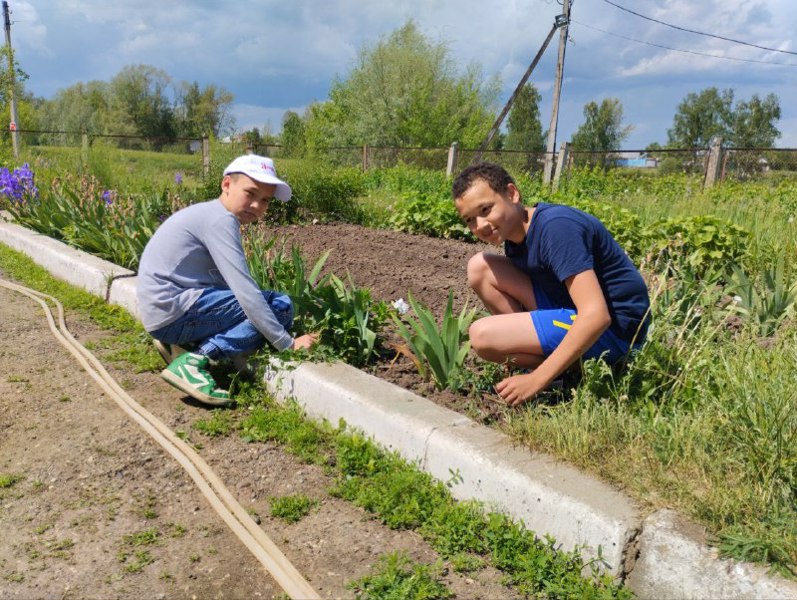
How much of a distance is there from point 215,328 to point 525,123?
230 feet

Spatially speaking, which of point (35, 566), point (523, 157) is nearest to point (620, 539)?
point (35, 566)

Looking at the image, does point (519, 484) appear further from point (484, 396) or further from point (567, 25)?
point (567, 25)

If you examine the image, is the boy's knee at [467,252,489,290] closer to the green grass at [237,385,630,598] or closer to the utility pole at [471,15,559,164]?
the green grass at [237,385,630,598]

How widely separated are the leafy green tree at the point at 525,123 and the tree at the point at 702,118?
692 inches

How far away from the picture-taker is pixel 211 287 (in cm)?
349

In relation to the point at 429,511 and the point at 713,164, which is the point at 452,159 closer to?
the point at 713,164

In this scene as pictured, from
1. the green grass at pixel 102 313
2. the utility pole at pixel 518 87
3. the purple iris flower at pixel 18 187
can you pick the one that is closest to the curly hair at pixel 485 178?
the green grass at pixel 102 313

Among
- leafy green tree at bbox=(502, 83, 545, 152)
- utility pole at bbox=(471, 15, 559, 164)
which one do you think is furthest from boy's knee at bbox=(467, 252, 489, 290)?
leafy green tree at bbox=(502, 83, 545, 152)

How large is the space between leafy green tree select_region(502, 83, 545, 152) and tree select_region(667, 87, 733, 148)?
17586 millimetres

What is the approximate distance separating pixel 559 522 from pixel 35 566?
170 cm

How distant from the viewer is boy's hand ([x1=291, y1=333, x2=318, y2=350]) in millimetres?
3426

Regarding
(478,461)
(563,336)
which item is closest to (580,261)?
(563,336)

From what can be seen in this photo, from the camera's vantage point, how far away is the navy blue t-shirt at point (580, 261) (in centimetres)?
258

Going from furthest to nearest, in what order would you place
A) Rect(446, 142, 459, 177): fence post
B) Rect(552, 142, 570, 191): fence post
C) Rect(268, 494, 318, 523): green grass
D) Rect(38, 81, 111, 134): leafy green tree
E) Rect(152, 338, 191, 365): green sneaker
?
Rect(38, 81, 111, 134): leafy green tree → Rect(446, 142, 459, 177): fence post → Rect(552, 142, 570, 191): fence post → Rect(152, 338, 191, 365): green sneaker → Rect(268, 494, 318, 523): green grass
